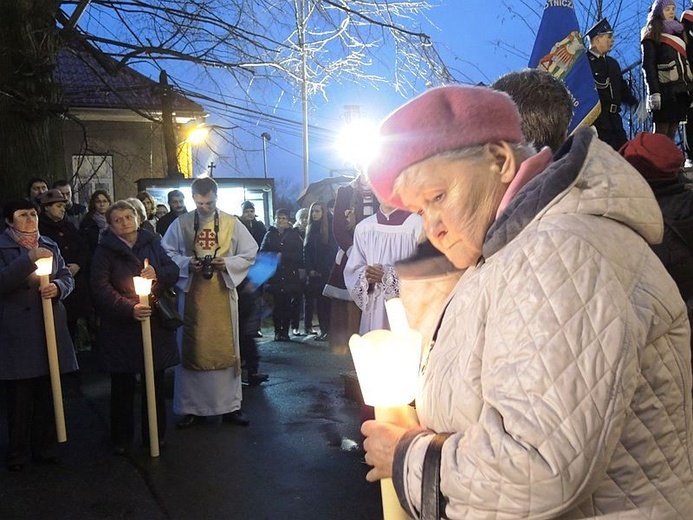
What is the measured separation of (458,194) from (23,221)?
4866 mm

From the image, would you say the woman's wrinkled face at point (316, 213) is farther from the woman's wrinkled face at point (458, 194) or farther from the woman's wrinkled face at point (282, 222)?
the woman's wrinkled face at point (458, 194)

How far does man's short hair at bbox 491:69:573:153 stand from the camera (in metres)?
2.23

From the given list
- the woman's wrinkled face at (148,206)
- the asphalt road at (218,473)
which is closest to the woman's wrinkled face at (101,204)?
the woman's wrinkled face at (148,206)

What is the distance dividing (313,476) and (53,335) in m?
2.24

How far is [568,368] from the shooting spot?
3.94 feet

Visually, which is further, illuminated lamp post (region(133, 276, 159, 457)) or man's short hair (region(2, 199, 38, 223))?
man's short hair (region(2, 199, 38, 223))

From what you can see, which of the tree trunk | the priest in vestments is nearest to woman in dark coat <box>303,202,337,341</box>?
the tree trunk

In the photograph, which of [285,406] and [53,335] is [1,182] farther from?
[285,406]

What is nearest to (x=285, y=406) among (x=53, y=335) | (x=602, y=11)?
(x=53, y=335)

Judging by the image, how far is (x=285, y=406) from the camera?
7.08m

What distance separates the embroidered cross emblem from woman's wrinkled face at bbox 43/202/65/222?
225 centimetres

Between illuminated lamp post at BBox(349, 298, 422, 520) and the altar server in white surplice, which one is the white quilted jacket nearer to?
illuminated lamp post at BBox(349, 298, 422, 520)

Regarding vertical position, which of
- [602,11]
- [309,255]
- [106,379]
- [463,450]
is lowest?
[106,379]

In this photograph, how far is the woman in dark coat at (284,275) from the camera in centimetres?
1140
